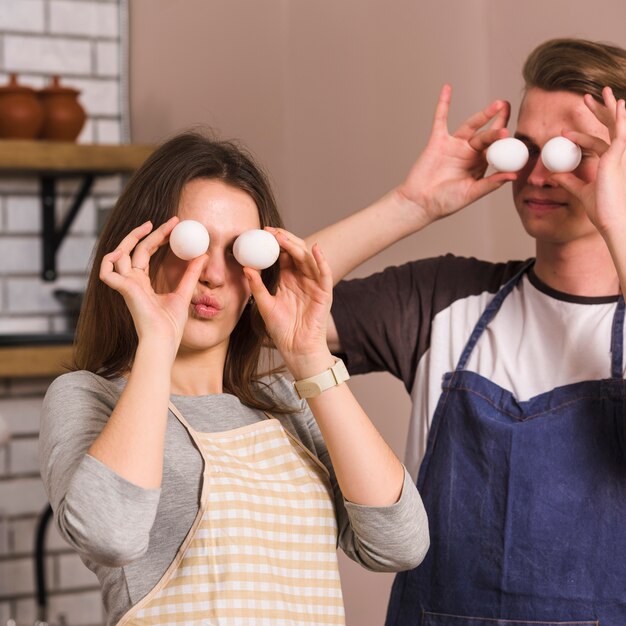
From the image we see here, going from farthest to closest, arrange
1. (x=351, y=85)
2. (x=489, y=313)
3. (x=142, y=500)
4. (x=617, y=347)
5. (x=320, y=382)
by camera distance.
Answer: (x=351, y=85)
(x=489, y=313)
(x=617, y=347)
(x=320, y=382)
(x=142, y=500)

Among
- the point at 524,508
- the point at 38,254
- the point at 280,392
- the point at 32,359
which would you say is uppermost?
the point at 280,392

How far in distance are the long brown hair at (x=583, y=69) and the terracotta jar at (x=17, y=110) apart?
1917 millimetres

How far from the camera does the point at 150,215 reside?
1.40m

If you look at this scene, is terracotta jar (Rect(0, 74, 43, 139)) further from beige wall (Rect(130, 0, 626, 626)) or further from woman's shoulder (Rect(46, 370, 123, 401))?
woman's shoulder (Rect(46, 370, 123, 401))

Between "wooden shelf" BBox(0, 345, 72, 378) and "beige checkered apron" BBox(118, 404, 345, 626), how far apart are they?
1.80 metres

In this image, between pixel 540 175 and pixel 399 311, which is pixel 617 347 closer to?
pixel 540 175

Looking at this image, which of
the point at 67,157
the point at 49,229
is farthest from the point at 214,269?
the point at 49,229

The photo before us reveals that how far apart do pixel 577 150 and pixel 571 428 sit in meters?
0.43

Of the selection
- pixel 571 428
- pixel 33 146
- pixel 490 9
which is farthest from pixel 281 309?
pixel 33 146

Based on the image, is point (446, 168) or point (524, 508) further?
point (446, 168)

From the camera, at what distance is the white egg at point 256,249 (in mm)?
1341

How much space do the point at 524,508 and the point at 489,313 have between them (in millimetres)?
348

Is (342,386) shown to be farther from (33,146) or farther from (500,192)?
(33,146)

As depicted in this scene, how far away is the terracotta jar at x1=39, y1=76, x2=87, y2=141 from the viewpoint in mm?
3242
